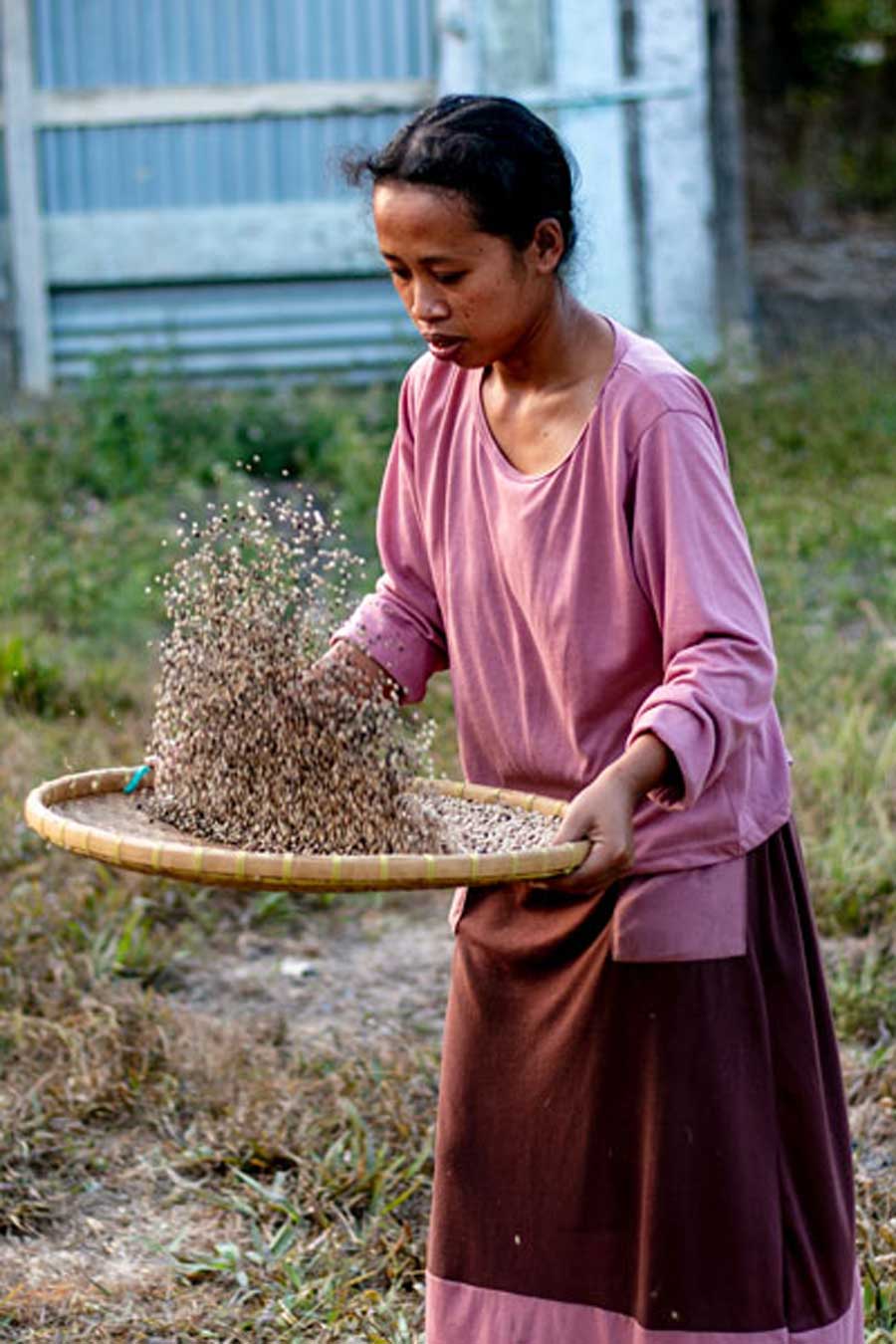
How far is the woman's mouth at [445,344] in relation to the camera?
210 centimetres

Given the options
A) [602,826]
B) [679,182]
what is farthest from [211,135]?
[602,826]

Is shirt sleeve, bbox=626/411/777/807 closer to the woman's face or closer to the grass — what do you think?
the woman's face

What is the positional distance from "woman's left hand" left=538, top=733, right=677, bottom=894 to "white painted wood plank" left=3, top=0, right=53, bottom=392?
21.2 feet

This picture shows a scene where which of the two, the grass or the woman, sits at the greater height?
the woman

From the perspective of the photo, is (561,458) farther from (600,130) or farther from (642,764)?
(600,130)

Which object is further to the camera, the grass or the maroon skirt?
the grass

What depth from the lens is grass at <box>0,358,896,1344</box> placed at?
290 centimetres

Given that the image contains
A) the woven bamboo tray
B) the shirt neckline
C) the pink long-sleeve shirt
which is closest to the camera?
the woven bamboo tray

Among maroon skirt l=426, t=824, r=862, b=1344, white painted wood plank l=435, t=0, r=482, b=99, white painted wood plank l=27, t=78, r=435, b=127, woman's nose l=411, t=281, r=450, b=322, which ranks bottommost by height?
maroon skirt l=426, t=824, r=862, b=1344

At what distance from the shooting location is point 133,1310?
282cm

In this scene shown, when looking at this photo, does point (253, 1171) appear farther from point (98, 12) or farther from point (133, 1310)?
point (98, 12)

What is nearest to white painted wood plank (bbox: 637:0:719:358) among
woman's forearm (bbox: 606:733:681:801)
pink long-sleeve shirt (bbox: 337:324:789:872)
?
pink long-sleeve shirt (bbox: 337:324:789:872)

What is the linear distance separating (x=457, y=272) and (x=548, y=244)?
0.38ft

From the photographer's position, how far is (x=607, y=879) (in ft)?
6.49
